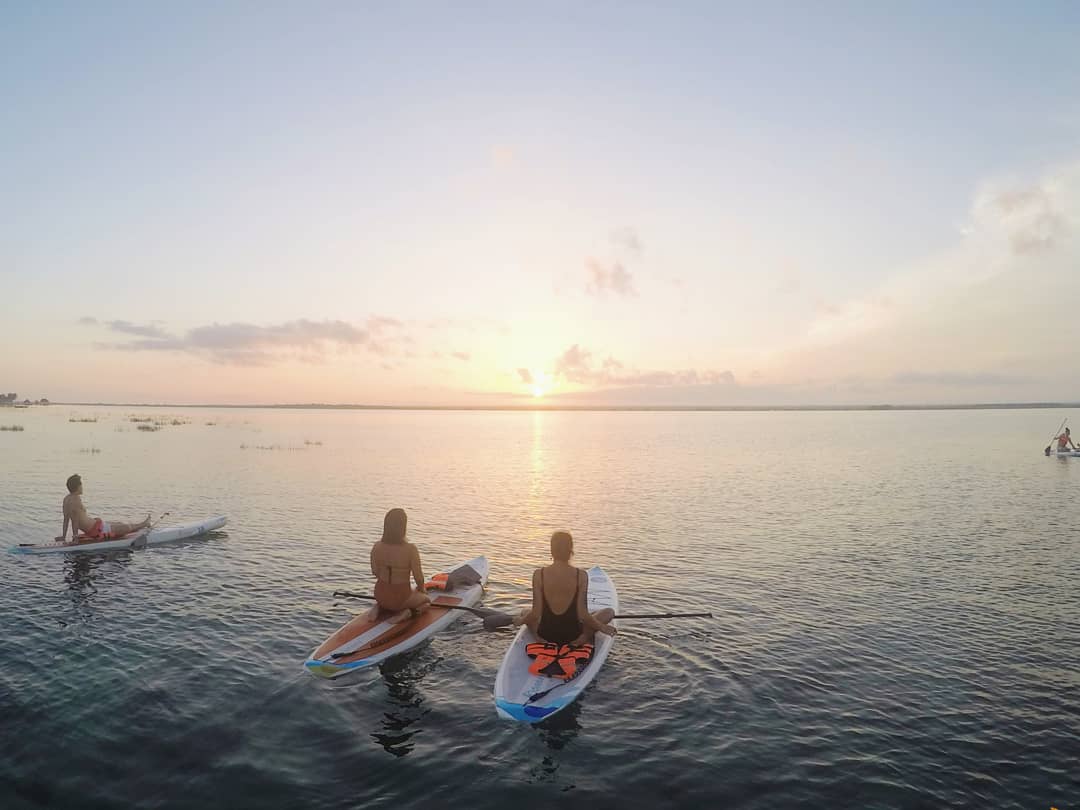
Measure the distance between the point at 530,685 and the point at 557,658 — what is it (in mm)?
960

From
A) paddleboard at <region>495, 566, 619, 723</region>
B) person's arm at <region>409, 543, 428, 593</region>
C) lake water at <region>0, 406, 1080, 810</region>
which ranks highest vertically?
person's arm at <region>409, 543, 428, 593</region>

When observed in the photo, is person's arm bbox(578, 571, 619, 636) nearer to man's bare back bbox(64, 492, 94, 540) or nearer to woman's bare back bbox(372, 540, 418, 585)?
woman's bare back bbox(372, 540, 418, 585)

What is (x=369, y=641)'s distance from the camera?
13.6 m

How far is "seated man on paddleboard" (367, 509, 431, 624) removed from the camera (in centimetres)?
1446

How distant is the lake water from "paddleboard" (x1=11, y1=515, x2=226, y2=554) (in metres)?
0.50

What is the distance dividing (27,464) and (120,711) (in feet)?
170

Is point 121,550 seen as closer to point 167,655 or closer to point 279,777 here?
point 167,655

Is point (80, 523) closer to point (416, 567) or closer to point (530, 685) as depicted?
point (416, 567)

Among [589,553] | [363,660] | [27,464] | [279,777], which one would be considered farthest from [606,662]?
[27,464]

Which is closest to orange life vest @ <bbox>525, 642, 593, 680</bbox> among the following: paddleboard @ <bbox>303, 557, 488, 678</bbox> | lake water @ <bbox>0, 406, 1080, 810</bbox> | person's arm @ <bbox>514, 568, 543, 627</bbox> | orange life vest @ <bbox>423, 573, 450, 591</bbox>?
person's arm @ <bbox>514, 568, 543, 627</bbox>

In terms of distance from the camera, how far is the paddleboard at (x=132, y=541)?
22.6m

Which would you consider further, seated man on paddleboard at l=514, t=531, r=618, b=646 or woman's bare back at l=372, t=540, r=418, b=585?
woman's bare back at l=372, t=540, r=418, b=585

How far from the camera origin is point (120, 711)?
1143cm

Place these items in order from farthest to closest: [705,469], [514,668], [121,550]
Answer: [705,469] < [121,550] < [514,668]
